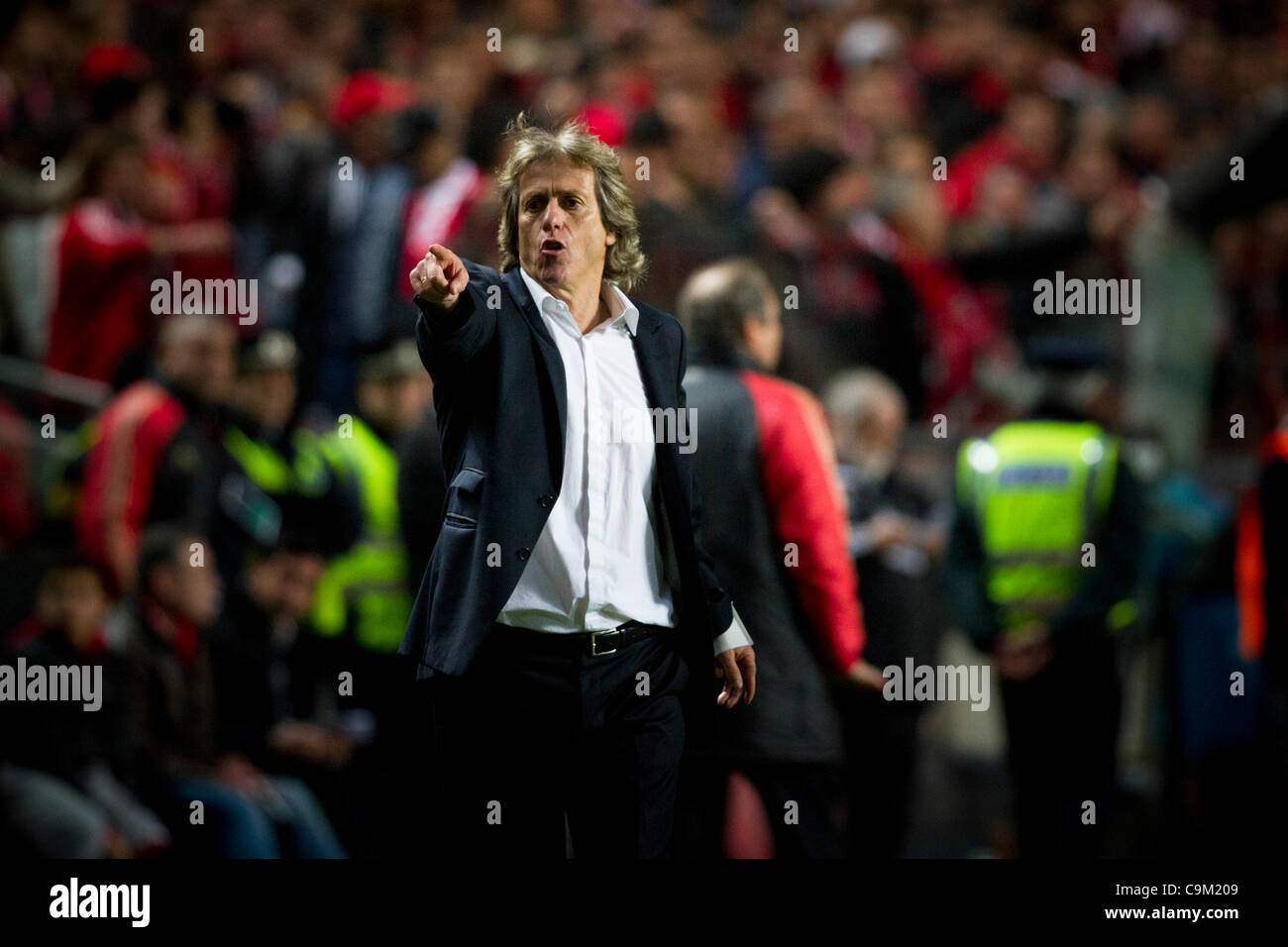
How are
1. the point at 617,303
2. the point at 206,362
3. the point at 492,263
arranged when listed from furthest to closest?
the point at 206,362
the point at 492,263
the point at 617,303

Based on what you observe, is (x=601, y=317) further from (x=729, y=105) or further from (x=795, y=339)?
(x=729, y=105)

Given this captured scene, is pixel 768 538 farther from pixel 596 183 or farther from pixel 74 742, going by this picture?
pixel 74 742

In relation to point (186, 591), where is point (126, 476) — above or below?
above

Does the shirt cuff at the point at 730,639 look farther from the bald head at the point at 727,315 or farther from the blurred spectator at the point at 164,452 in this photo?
the blurred spectator at the point at 164,452

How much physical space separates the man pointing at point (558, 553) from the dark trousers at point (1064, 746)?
260 centimetres

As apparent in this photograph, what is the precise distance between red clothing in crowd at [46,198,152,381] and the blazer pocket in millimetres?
4131

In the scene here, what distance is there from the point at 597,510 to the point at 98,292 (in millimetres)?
4380

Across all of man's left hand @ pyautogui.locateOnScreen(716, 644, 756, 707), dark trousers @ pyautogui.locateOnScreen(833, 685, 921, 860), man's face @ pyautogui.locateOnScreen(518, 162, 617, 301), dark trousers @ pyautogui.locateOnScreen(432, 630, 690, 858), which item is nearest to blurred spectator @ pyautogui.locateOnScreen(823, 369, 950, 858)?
dark trousers @ pyautogui.locateOnScreen(833, 685, 921, 860)

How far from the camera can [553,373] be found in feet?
9.73

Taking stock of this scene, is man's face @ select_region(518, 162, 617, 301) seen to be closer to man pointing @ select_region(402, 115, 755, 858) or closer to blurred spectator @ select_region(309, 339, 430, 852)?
man pointing @ select_region(402, 115, 755, 858)

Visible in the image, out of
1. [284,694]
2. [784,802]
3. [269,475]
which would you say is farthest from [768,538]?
[269,475]

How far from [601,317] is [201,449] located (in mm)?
3112

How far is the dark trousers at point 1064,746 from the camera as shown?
5312 mm

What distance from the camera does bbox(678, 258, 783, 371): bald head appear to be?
390 cm
